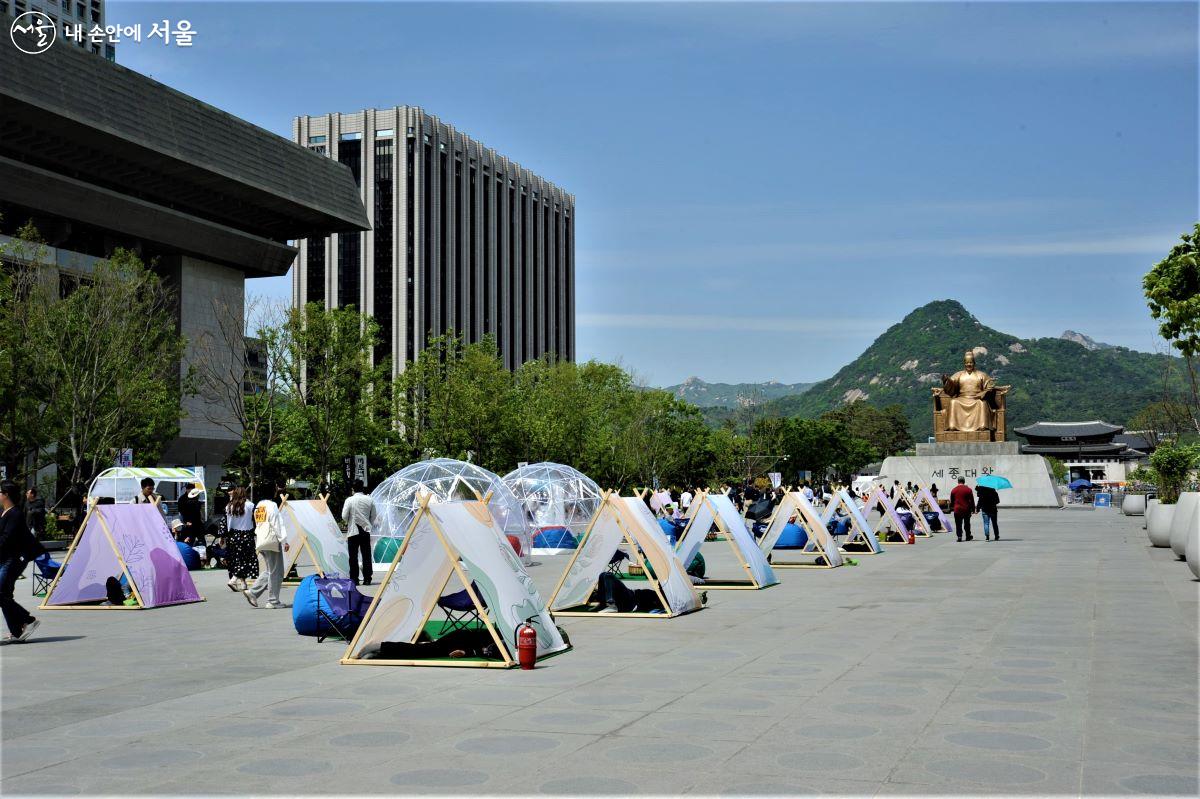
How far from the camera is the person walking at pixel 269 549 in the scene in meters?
16.5

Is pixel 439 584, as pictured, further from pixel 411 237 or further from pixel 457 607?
pixel 411 237

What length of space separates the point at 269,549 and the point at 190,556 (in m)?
7.49

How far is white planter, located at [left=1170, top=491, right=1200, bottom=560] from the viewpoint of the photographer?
68.6 ft

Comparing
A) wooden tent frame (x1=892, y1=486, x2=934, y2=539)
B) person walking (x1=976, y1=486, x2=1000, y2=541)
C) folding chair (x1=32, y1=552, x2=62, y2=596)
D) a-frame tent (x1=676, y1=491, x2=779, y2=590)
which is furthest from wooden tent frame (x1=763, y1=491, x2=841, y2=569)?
folding chair (x1=32, y1=552, x2=62, y2=596)

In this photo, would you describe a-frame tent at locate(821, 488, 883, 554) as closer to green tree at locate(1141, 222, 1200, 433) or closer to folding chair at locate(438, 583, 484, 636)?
green tree at locate(1141, 222, 1200, 433)

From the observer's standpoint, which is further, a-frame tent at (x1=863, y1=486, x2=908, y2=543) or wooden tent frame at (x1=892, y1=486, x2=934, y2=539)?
wooden tent frame at (x1=892, y1=486, x2=934, y2=539)

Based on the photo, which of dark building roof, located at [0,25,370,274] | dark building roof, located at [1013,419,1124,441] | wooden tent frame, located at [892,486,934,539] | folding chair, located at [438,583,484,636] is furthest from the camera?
dark building roof, located at [1013,419,1124,441]

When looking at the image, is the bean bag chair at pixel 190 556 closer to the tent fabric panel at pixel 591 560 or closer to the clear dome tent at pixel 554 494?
the tent fabric panel at pixel 591 560

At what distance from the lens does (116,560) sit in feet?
55.6

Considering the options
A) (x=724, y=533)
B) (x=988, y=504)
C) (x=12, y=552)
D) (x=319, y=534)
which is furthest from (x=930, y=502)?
(x=12, y=552)

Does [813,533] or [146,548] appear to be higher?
[146,548]

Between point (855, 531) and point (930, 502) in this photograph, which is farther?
point (930, 502)

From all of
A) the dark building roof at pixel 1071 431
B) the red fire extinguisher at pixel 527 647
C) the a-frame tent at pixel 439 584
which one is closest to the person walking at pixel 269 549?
the a-frame tent at pixel 439 584

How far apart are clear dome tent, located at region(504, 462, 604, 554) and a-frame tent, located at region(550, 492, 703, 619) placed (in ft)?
62.0
